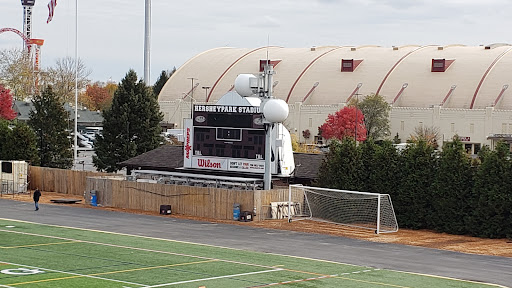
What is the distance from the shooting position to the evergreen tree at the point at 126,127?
65.3m

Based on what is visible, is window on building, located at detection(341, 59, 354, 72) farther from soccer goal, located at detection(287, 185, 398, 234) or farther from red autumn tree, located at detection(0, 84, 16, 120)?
soccer goal, located at detection(287, 185, 398, 234)

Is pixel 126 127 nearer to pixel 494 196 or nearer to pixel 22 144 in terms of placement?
pixel 22 144

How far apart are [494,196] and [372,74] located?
7454 centimetres

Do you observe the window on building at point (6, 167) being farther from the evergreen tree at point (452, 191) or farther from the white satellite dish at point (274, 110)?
the evergreen tree at point (452, 191)

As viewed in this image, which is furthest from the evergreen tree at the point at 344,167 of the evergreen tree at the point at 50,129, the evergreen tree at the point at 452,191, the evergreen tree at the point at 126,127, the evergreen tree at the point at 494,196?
the evergreen tree at the point at 50,129

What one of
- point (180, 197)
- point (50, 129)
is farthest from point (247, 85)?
point (50, 129)

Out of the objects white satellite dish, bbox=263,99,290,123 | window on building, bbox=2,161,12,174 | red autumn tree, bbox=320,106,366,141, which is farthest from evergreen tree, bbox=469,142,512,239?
red autumn tree, bbox=320,106,366,141

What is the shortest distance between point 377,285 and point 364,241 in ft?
39.7

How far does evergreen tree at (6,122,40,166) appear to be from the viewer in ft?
211

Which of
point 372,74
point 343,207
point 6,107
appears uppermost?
point 372,74

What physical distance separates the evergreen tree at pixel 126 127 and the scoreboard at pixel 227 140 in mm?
15609

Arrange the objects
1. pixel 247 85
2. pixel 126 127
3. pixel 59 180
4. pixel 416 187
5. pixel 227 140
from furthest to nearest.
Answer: pixel 126 127, pixel 59 180, pixel 227 140, pixel 247 85, pixel 416 187

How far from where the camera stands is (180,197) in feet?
162

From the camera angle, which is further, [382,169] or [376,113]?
[376,113]
